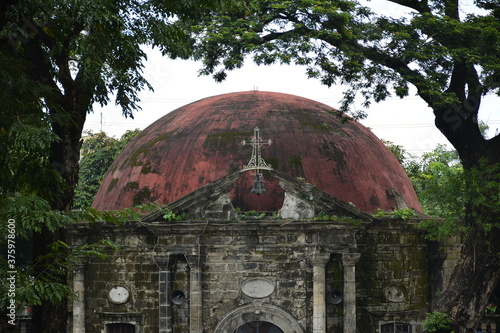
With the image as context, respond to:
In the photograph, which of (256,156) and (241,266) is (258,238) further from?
(256,156)

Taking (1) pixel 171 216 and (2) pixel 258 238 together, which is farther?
(2) pixel 258 238

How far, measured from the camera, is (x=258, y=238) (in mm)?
17594

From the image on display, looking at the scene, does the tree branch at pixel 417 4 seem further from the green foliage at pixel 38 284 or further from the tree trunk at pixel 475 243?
the green foliage at pixel 38 284

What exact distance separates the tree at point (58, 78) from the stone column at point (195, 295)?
18.3 feet

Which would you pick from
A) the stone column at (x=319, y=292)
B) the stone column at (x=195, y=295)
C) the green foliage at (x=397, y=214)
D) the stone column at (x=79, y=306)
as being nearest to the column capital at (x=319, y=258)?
the stone column at (x=319, y=292)

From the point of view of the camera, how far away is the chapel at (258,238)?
17.4 metres

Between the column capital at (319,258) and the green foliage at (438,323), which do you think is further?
the column capital at (319,258)

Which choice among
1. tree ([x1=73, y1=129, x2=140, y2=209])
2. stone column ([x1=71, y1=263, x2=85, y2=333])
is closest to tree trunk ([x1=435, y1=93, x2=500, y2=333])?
stone column ([x1=71, y1=263, x2=85, y2=333])

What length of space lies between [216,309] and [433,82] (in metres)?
7.29

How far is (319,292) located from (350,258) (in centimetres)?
111

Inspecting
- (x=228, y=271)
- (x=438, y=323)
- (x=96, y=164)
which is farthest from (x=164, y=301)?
(x=96, y=164)

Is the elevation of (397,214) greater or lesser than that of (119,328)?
greater

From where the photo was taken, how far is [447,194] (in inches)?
638

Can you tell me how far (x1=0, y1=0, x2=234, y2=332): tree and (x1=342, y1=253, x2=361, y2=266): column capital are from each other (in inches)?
279
